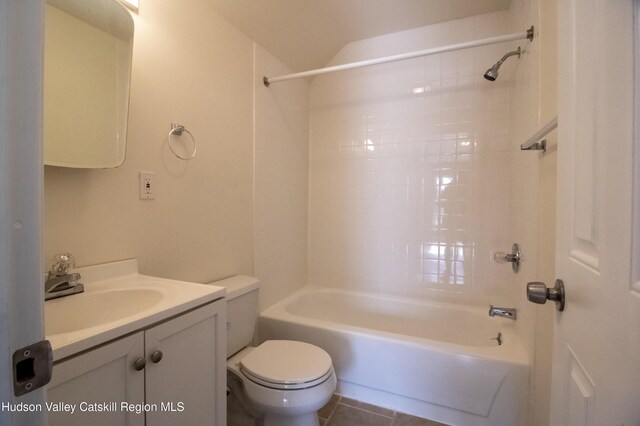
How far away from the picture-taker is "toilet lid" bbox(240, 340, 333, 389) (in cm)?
117

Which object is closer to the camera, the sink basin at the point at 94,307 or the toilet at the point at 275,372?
the sink basin at the point at 94,307

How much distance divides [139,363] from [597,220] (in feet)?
Answer: 3.42

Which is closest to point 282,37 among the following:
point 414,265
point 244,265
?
point 244,265

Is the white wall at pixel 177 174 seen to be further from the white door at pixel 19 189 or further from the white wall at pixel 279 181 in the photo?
the white door at pixel 19 189

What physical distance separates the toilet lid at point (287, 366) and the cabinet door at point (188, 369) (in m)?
0.24

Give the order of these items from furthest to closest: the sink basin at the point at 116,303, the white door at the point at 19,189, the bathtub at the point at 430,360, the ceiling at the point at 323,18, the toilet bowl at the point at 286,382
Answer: the ceiling at the point at 323,18
the bathtub at the point at 430,360
the toilet bowl at the point at 286,382
the sink basin at the point at 116,303
the white door at the point at 19,189

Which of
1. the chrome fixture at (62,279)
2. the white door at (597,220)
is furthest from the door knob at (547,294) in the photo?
the chrome fixture at (62,279)

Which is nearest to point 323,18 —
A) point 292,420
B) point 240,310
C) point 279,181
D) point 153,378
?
point 279,181

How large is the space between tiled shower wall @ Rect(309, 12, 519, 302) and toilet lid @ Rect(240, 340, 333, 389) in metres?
1.07

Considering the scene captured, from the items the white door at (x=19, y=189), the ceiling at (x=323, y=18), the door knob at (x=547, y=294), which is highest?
the ceiling at (x=323, y=18)

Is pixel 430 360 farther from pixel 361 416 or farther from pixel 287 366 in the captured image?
pixel 287 366

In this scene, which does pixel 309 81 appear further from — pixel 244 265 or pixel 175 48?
pixel 244 265

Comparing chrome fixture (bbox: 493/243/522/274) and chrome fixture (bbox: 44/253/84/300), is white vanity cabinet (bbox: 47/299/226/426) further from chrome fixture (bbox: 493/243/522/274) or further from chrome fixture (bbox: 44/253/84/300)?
chrome fixture (bbox: 493/243/522/274)

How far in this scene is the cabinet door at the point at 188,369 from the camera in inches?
30.3
